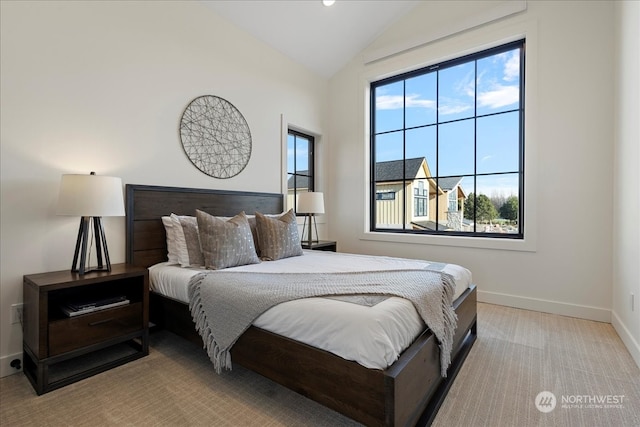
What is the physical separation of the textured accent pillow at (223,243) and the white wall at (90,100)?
0.72 m

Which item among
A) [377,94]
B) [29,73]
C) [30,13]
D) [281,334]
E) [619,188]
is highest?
[377,94]

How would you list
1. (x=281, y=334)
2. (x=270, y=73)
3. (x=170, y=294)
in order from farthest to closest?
(x=270, y=73) < (x=170, y=294) < (x=281, y=334)

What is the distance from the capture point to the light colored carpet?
1.52m

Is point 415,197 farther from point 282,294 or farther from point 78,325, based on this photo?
point 78,325

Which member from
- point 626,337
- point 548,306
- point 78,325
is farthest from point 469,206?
point 78,325

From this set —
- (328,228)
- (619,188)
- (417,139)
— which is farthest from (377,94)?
(619,188)

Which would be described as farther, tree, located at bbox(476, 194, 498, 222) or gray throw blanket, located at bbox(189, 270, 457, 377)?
tree, located at bbox(476, 194, 498, 222)

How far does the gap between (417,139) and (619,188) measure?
206 cm

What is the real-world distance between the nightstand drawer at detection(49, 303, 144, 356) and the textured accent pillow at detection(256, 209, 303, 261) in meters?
1.07

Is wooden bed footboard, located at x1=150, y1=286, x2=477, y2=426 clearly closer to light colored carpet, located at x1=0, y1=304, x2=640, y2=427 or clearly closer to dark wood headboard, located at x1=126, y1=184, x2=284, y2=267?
light colored carpet, located at x1=0, y1=304, x2=640, y2=427

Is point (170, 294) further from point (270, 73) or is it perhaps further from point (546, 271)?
point (546, 271)

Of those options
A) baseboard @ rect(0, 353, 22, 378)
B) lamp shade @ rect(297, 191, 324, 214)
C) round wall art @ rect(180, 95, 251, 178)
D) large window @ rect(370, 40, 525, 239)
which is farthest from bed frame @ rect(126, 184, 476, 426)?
lamp shade @ rect(297, 191, 324, 214)

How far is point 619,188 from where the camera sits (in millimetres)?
2582

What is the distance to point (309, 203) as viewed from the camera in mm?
3775
